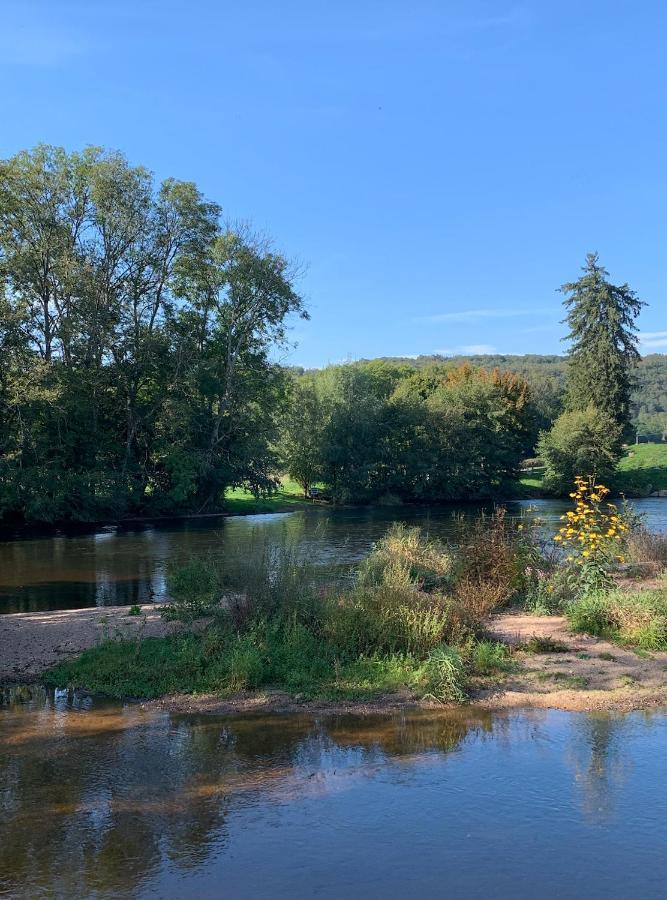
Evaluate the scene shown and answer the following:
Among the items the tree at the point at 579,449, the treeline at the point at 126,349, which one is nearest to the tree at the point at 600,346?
the tree at the point at 579,449

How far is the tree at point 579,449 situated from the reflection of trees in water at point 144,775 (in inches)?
1993

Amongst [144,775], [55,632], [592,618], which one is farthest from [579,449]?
[144,775]

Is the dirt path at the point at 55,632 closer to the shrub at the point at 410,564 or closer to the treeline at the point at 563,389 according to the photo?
the shrub at the point at 410,564

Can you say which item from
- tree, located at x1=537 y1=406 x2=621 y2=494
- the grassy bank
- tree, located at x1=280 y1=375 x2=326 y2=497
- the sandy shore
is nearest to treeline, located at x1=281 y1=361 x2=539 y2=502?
tree, located at x1=280 y1=375 x2=326 y2=497

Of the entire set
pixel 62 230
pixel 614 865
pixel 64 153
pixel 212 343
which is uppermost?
pixel 64 153

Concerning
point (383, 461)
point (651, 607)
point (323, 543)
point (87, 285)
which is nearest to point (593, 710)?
point (651, 607)

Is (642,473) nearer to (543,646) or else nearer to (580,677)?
(543,646)

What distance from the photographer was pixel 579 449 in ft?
189

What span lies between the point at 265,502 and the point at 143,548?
2142 cm

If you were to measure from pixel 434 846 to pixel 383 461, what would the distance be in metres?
50.2

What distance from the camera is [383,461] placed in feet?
186

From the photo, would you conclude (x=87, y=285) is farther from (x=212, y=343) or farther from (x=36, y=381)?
(x=212, y=343)

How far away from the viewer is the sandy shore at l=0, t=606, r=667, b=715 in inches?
414

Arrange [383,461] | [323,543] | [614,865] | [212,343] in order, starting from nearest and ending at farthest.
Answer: [614,865], [323,543], [212,343], [383,461]
